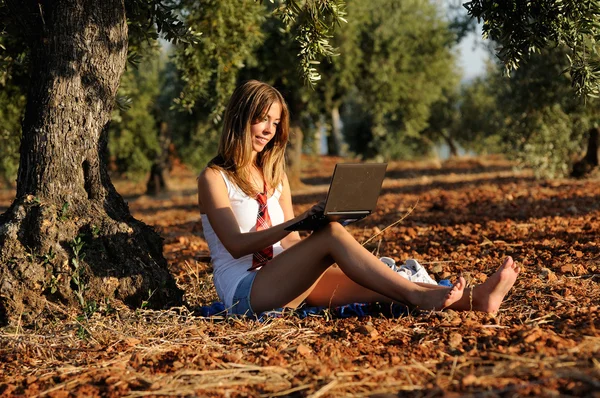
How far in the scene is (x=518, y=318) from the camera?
4117 millimetres

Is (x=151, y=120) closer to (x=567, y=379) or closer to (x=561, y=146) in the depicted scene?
(x=561, y=146)

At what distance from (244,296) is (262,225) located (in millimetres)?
494

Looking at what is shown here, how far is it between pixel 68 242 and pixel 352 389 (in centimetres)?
228

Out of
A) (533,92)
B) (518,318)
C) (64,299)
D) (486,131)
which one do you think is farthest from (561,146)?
(486,131)

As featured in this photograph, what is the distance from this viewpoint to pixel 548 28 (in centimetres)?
494

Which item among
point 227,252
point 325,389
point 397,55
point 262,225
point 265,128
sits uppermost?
point 397,55

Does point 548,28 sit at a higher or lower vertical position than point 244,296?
higher

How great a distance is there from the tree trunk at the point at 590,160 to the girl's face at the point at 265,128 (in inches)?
434

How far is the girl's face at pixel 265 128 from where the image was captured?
4602 mm

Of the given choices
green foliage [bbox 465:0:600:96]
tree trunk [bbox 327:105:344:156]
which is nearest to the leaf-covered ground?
green foliage [bbox 465:0:600:96]

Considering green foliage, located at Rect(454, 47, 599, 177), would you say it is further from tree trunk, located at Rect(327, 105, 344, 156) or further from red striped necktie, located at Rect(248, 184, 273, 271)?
tree trunk, located at Rect(327, 105, 344, 156)

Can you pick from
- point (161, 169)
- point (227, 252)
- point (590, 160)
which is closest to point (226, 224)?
point (227, 252)

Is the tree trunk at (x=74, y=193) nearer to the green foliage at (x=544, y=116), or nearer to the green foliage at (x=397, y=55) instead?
the green foliage at (x=544, y=116)

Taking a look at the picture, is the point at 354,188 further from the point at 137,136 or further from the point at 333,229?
the point at 137,136
